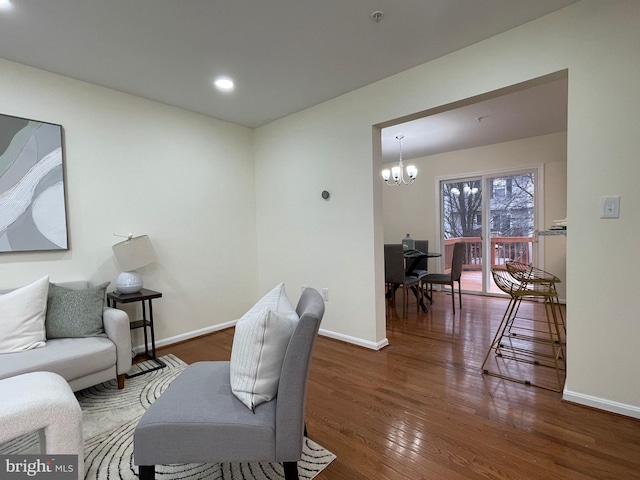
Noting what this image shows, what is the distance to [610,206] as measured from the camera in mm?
1811

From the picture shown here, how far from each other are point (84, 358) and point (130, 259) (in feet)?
2.99

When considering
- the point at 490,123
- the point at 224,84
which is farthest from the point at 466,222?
the point at 224,84

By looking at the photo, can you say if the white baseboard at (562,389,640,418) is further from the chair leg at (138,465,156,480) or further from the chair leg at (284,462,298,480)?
the chair leg at (138,465,156,480)

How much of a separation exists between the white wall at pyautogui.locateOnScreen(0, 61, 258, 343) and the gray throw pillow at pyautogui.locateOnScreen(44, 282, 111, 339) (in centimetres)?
42

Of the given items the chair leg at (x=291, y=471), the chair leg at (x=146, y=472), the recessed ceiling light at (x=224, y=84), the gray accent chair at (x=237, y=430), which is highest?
the recessed ceiling light at (x=224, y=84)

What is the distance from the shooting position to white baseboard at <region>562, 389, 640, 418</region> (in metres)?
1.81

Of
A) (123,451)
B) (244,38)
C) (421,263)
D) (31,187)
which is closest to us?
(123,451)

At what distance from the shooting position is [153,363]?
109 inches

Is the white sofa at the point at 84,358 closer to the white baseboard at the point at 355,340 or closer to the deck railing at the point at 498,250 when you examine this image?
the white baseboard at the point at 355,340

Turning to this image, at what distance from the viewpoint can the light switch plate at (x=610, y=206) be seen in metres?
1.79

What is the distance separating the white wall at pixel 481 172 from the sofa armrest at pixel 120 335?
3197 millimetres

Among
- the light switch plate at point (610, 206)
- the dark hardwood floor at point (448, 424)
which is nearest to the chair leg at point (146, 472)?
the dark hardwood floor at point (448, 424)

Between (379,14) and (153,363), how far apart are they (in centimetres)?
323

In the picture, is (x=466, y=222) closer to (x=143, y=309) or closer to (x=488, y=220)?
(x=488, y=220)
